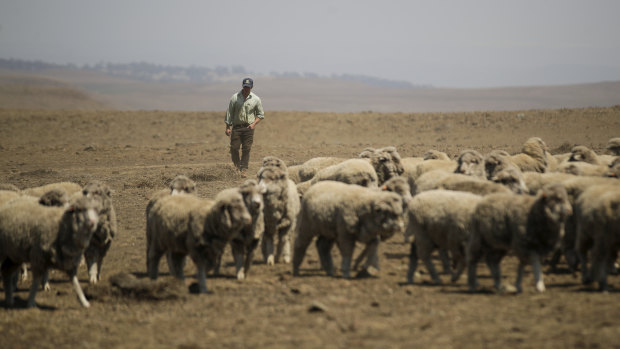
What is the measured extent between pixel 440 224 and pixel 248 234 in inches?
126

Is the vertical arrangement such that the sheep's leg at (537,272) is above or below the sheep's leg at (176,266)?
above

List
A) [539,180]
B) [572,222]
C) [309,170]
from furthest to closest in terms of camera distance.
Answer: [309,170], [539,180], [572,222]

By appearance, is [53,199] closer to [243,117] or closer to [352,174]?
[352,174]

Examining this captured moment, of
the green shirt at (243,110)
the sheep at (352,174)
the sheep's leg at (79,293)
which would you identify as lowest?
the sheep's leg at (79,293)

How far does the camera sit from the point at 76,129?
149ft

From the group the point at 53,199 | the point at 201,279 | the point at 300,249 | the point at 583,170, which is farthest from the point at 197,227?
the point at 583,170

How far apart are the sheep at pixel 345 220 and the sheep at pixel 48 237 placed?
11.6 feet

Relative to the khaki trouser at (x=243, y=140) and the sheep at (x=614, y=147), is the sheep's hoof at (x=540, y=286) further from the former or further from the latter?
the khaki trouser at (x=243, y=140)

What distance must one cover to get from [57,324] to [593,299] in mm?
7428

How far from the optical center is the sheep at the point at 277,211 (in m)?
13.1

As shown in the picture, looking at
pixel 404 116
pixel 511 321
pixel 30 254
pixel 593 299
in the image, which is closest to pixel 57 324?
pixel 30 254

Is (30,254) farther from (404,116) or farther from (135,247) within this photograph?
(404,116)

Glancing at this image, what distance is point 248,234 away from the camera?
11664 mm

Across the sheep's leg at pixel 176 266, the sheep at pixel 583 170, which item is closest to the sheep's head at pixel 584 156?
the sheep at pixel 583 170
